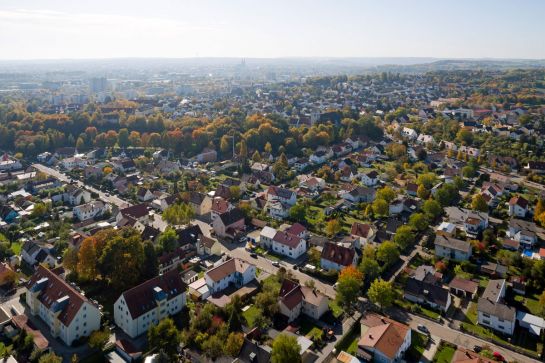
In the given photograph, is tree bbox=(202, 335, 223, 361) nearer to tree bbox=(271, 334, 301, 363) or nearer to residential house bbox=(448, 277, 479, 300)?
tree bbox=(271, 334, 301, 363)

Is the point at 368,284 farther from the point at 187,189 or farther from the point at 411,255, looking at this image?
the point at 187,189

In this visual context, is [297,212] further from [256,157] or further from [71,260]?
[256,157]

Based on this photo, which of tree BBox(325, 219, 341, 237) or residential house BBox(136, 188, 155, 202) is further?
residential house BBox(136, 188, 155, 202)

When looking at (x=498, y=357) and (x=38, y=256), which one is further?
(x=38, y=256)

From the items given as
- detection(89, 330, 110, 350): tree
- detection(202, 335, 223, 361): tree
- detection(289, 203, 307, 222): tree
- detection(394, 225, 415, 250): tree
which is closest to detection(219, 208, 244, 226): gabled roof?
detection(289, 203, 307, 222): tree

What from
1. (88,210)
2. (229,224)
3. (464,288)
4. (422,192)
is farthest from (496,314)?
(88,210)

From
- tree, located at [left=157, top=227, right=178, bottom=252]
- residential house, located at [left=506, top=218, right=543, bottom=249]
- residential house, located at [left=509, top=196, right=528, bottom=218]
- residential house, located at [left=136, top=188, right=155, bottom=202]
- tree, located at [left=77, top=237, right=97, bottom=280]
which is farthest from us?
residential house, located at [left=136, top=188, right=155, bottom=202]
